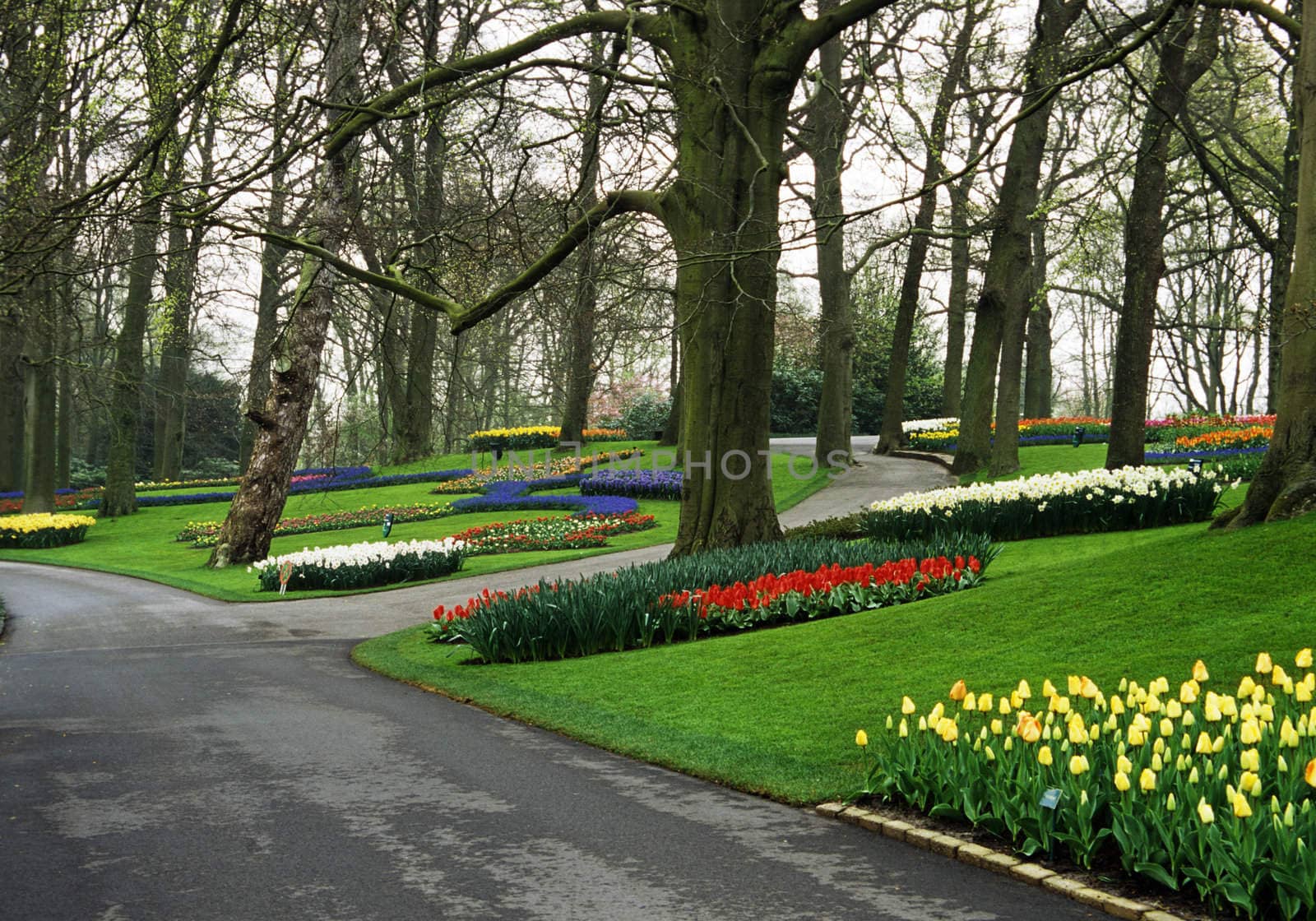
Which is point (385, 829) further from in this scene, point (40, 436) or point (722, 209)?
point (40, 436)

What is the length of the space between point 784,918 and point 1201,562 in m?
5.51

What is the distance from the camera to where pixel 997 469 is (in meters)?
21.8

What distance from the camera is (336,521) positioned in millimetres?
26828

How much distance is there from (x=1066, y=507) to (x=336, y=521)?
18.1 m

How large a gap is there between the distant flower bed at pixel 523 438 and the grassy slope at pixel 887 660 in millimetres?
28401

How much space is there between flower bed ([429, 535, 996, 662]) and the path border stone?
454 centimetres

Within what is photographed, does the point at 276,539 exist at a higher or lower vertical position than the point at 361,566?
lower

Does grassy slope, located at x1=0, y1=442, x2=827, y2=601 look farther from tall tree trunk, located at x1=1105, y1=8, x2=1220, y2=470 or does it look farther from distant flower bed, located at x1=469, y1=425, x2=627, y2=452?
tall tree trunk, located at x1=1105, y1=8, x2=1220, y2=470

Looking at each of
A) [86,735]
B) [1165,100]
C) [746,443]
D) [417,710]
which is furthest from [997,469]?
[86,735]

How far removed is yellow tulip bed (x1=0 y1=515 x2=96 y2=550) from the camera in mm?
27328

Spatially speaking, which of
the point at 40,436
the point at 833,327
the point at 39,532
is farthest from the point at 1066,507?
the point at 40,436

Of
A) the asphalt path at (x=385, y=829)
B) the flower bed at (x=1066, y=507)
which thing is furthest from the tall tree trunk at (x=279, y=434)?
A: the asphalt path at (x=385, y=829)

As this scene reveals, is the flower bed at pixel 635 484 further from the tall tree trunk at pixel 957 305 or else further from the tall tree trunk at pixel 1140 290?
the tall tree trunk at pixel 1140 290

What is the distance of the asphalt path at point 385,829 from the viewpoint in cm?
434
